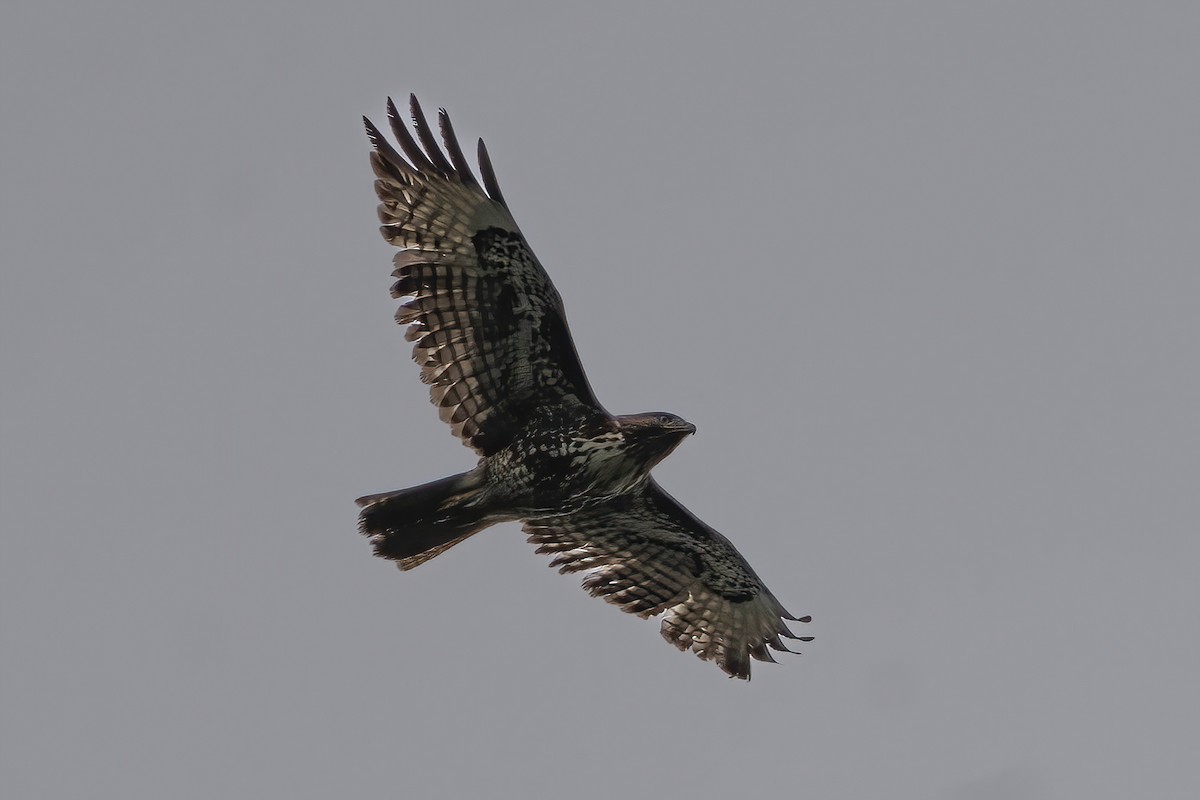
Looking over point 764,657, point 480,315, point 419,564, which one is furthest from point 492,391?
point 764,657

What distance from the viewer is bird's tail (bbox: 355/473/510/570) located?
1405 centimetres

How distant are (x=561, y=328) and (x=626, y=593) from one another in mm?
3421

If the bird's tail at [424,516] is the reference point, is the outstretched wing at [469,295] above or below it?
above

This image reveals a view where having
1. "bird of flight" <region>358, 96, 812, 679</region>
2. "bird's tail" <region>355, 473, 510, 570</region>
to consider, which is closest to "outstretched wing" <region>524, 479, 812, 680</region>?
"bird of flight" <region>358, 96, 812, 679</region>

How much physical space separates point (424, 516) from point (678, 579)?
346 cm

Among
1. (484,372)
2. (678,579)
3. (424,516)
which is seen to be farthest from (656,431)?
(678,579)

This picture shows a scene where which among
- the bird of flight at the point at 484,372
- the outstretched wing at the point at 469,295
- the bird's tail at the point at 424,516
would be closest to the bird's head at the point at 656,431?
the bird of flight at the point at 484,372

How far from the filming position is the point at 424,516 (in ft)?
46.8

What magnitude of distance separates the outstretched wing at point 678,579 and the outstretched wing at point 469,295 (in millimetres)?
1927

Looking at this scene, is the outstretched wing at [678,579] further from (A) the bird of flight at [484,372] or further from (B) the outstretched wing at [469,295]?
(B) the outstretched wing at [469,295]

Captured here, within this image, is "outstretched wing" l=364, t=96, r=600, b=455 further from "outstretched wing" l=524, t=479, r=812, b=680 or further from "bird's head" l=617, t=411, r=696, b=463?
"outstretched wing" l=524, t=479, r=812, b=680

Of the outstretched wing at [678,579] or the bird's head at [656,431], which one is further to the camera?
the outstretched wing at [678,579]

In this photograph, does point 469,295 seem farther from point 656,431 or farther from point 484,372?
point 656,431

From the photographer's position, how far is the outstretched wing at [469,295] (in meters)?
14.3
